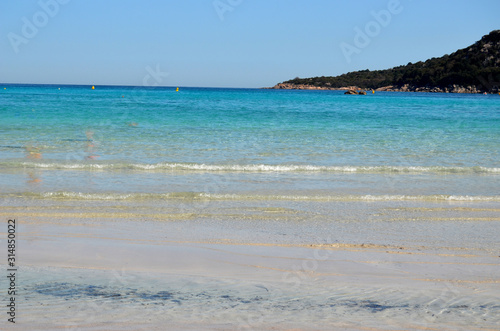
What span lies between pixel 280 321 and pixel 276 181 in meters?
6.94

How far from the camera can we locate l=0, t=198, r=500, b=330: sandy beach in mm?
4051

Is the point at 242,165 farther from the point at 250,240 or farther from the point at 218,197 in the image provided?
the point at 250,240

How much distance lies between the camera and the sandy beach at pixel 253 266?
4.05 m

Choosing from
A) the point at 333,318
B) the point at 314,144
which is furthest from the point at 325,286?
the point at 314,144

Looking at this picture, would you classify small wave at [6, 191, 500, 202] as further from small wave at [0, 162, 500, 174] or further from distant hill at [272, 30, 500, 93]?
distant hill at [272, 30, 500, 93]

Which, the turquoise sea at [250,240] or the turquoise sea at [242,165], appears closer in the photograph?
the turquoise sea at [250,240]

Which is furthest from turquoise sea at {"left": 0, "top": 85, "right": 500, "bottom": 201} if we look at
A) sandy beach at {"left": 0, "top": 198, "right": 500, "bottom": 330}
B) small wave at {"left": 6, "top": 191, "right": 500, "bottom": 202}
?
sandy beach at {"left": 0, "top": 198, "right": 500, "bottom": 330}

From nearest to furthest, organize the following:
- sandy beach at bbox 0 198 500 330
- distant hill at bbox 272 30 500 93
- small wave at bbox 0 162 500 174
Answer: sandy beach at bbox 0 198 500 330 < small wave at bbox 0 162 500 174 < distant hill at bbox 272 30 500 93

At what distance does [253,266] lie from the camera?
17.7ft

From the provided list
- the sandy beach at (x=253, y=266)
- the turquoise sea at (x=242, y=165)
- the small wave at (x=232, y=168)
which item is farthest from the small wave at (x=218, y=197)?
the small wave at (x=232, y=168)

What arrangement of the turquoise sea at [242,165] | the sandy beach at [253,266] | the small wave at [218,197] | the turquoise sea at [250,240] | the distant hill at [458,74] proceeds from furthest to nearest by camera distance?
the distant hill at [458,74] < the turquoise sea at [242,165] < the small wave at [218,197] < the turquoise sea at [250,240] < the sandy beach at [253,266]

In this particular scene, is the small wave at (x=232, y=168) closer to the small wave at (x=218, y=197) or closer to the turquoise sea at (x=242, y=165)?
the turquoise sea at (x=242, y=165)

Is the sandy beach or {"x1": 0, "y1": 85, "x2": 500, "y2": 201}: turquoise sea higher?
{"x1": 0, "y1": 85, "x2": 500, "y2": 201}: turquoise sea

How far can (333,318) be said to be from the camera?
4.04 metres
